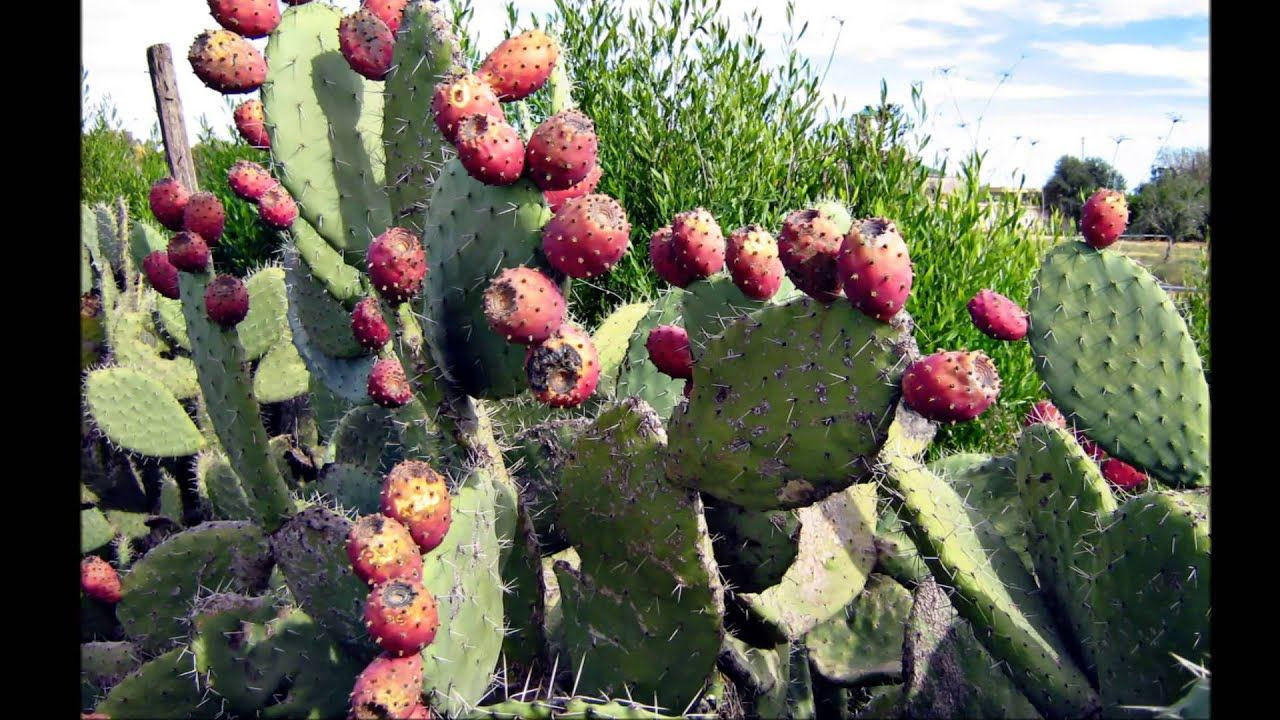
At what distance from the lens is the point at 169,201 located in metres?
2.24

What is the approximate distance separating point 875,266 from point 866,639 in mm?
1297

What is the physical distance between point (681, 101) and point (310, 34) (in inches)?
160

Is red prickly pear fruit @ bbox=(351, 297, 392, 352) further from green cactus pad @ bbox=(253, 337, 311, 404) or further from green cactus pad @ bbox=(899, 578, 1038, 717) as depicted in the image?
green cactus pad @ bbox=(253, 337, 311, 404)

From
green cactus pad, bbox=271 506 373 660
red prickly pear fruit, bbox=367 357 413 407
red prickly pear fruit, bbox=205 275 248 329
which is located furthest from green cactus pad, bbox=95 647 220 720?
red prickly pear fruit, bbox=205 275 248 329

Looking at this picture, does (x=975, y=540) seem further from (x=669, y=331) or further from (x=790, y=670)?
(x=669, y=331)

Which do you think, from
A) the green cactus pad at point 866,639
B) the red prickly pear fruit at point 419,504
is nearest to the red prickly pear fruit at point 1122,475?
the green cactus pad at point 866,639

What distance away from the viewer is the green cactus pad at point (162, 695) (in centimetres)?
185

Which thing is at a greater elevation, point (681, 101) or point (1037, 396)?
point (681, 101)

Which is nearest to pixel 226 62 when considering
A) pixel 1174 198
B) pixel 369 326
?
pixel 369 326

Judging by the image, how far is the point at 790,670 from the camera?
2.13 meters

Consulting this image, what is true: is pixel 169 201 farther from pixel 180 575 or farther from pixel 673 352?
pixel 673 352

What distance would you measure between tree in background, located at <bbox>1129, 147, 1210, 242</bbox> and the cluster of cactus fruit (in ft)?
38.0

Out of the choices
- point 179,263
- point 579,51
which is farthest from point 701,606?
point 579,51
